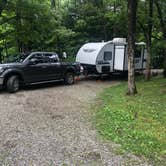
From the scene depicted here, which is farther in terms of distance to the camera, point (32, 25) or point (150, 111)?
point (32, 25)

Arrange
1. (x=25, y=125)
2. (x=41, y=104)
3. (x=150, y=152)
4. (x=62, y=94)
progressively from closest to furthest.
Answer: (x=150, y=152), (x=25, y=125), (x=41, y=104), (x=62, y=94)

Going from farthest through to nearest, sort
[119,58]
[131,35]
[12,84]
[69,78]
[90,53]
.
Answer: [119,58]
[90,53]
[69,78]
[12,84]
[131,35]

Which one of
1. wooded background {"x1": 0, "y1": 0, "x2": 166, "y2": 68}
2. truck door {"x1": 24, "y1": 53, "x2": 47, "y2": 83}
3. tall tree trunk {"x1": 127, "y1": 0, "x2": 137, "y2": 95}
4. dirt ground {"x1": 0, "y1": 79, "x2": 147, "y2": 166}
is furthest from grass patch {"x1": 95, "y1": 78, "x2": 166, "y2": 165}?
wooded background {"x1": 0, "y1": 0, "x2": 166, "y2": 68}

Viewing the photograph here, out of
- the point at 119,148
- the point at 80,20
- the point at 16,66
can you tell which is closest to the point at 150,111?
the point at 119,148

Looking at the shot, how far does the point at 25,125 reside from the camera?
7418 millimetres

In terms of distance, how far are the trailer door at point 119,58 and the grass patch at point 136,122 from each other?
6639 mm

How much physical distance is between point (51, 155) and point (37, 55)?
9097 mm

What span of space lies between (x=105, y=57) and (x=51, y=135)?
1228cm

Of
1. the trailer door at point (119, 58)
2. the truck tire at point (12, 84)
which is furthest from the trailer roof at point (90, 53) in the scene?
the truck tire at point (12, 84)

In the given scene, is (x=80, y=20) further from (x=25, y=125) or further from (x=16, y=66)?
(x=25, y=125)

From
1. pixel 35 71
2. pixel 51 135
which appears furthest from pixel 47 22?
pixel 51 135

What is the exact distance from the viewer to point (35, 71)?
13594 mm

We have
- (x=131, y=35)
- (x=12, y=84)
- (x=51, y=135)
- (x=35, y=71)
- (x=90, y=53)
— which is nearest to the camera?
(x=51, y=135)

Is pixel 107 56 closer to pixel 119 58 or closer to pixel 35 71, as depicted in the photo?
pixel 119 58
